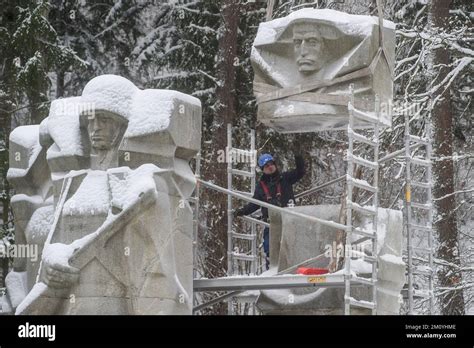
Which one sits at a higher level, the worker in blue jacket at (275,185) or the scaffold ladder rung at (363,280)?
the worker in blue jacket at (275,185)

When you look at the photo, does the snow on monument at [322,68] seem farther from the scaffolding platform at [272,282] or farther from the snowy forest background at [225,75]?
the snowy forest background at [225,75]

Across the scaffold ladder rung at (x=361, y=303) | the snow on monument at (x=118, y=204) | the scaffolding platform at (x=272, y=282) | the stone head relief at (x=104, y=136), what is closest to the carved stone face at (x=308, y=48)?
the snow on monument at (x=118, y=204)

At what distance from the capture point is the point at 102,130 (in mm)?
14547

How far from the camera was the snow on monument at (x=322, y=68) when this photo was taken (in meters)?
16.1

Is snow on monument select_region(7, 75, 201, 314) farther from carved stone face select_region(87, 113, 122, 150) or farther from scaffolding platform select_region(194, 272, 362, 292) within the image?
scaffolding platform select_region(194, 272, 362, 292)

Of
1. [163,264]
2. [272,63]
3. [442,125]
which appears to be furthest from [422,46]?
[163,264]

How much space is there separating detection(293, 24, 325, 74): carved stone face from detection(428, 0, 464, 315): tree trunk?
7264 millimetres

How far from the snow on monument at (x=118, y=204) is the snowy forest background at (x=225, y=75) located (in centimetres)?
848

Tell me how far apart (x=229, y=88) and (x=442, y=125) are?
3.95 m

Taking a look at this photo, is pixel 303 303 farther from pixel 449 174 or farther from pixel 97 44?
pixel 97 44

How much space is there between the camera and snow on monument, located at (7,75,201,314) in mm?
14070

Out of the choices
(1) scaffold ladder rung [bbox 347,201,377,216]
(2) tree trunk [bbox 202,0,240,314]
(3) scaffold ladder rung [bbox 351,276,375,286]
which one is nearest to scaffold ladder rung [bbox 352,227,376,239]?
(1) scaffold ladder rung [bbox 347,201,377,216]

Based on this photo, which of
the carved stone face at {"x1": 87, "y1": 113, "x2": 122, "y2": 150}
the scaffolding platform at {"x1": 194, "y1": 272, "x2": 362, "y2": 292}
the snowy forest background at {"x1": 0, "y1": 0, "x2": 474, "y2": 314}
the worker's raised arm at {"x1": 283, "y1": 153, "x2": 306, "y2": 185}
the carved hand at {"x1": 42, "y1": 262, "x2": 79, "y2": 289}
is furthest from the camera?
the snowy forest background at {"x1": 0, "y1": 0, "x2": 474, "y2": 314}

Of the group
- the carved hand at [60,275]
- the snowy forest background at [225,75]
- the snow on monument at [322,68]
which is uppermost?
the snowy forest background at [225,75]
